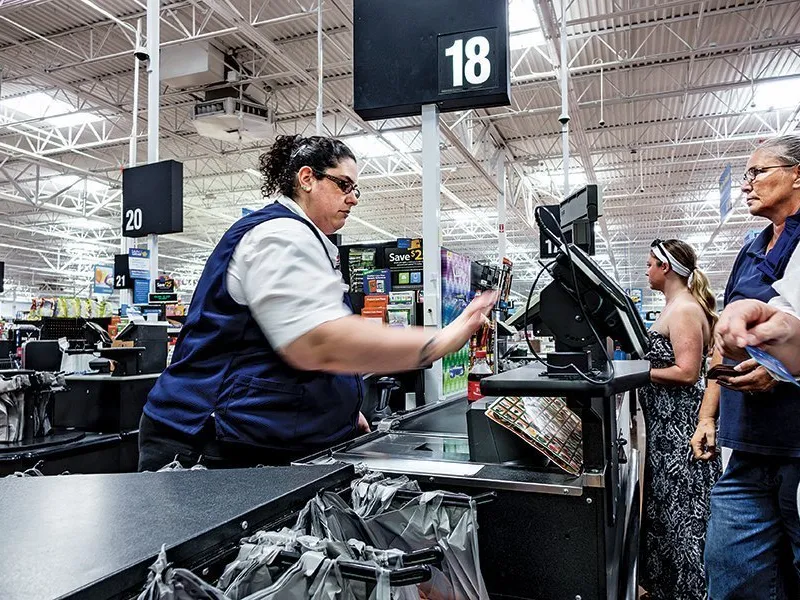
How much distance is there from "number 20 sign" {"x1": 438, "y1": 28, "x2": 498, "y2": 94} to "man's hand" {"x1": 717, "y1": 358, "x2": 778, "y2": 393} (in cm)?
163

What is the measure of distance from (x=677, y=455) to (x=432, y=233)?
1.45 meters

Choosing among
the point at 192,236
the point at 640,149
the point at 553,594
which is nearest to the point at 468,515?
the point at 553,594

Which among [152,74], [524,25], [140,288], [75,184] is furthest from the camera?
[75,184]

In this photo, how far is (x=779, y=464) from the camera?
1607mm

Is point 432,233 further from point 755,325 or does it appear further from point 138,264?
point 138,264

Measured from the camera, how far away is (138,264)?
445cm

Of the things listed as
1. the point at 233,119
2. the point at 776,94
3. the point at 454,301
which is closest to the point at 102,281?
the point at 233,119

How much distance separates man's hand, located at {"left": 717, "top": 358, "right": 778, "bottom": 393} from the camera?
152 cm

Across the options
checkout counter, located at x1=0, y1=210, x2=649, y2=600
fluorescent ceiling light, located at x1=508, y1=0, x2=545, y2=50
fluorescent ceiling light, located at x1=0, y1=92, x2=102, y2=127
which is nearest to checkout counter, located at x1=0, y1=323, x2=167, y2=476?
checkout counter, located at x1=0, y1=210, x2=649, y2=600

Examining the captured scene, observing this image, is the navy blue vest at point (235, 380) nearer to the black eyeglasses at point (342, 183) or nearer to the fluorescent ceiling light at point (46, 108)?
the black eyeglasses at point (342, 183)

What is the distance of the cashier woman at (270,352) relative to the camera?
1166mm

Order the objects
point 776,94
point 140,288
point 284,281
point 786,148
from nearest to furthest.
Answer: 1. point 284,281
2. point 786,148
3. point 140,288
4. point 776,94

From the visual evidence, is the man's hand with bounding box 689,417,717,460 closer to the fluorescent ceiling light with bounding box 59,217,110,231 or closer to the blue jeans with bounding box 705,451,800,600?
the blue jeans with bounding box 705,451,800,600

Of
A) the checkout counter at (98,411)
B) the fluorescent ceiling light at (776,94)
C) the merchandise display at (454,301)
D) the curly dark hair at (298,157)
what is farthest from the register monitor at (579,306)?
the fluorescent ceiling light at (776,94)
